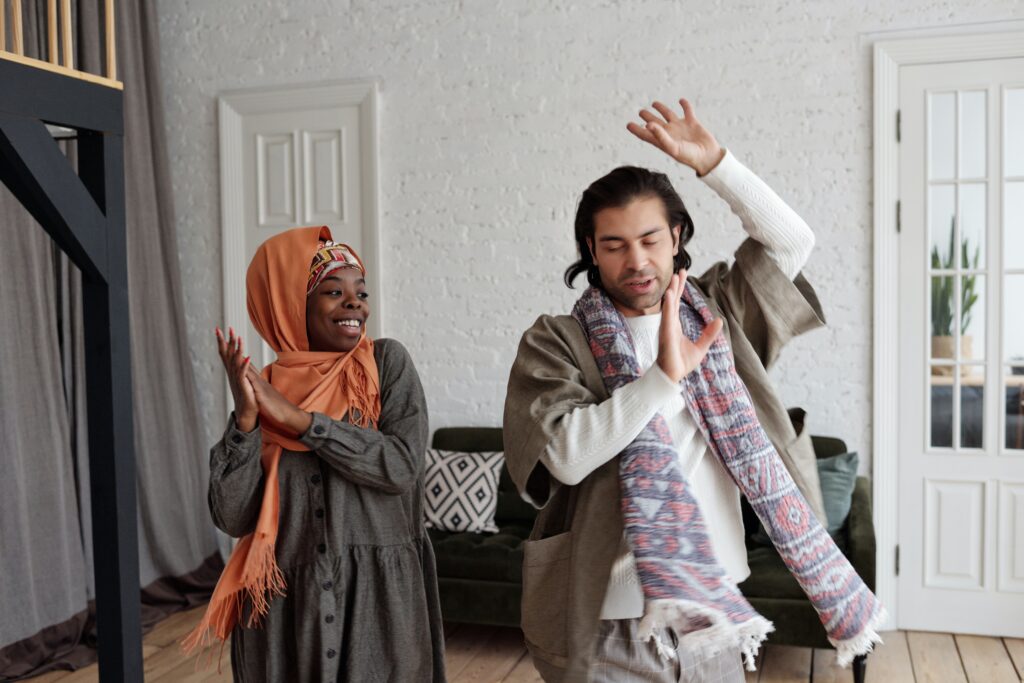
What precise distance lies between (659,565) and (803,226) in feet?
2.10

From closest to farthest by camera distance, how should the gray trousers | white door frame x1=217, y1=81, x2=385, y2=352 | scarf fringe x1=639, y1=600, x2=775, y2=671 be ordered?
1. scarf fringe x1=639, y1=600, x2=775, y2=671
2. the gray trousers
3. white door frame x1=217, y1=81, x2=385, y2=352

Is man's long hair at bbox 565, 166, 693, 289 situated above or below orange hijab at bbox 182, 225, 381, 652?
above

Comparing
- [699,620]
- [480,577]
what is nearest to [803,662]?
[480,577]

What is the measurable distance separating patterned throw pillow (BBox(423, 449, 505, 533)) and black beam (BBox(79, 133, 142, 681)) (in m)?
1.61

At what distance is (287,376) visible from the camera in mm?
2104

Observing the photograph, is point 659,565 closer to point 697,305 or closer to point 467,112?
point 697,305

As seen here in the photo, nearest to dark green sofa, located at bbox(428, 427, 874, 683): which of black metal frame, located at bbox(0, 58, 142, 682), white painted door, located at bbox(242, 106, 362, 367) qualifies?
white painted door, located at bbox(242, 106, 362, 367)

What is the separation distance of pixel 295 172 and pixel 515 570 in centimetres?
224

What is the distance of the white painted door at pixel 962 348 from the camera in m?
3.79

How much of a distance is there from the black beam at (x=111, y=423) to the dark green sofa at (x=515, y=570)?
1.50 m

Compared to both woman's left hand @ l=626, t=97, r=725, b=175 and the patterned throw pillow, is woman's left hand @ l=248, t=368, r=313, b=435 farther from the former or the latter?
the patterned throw pillow

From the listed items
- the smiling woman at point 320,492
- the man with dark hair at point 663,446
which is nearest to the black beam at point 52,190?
the smiling woman at point 320,492

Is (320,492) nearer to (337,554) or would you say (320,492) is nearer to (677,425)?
(337,554)

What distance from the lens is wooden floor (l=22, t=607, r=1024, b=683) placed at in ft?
11.2
